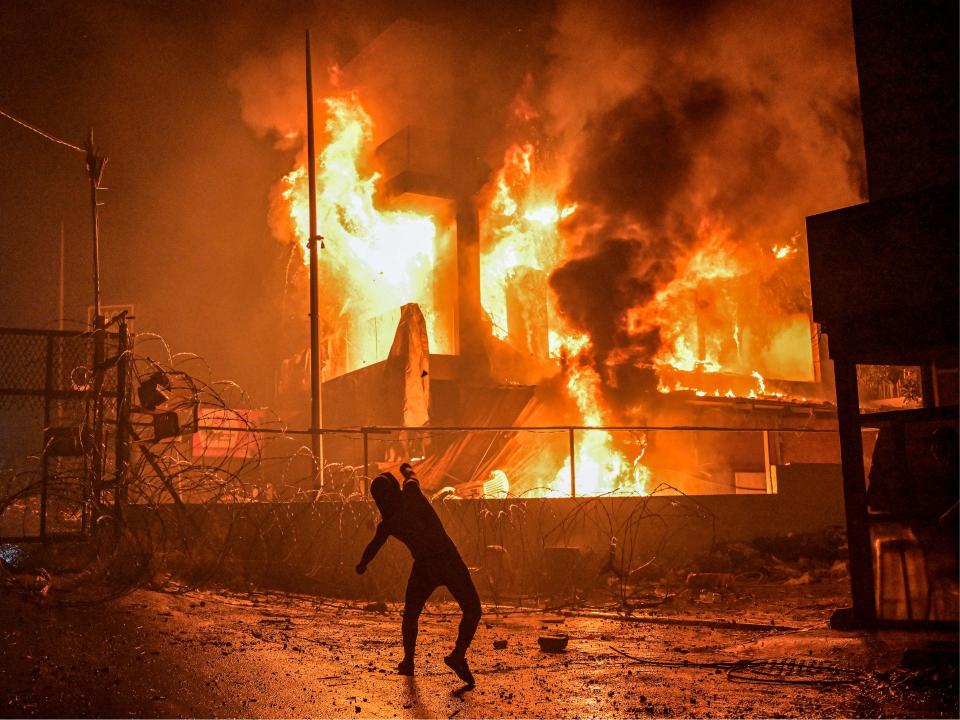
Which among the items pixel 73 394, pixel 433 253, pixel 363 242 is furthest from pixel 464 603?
pixel 363 242

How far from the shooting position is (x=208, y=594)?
37.9 feet

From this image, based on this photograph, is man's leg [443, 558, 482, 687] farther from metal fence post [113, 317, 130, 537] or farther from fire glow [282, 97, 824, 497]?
fire glow [282, 97, 824, 497]

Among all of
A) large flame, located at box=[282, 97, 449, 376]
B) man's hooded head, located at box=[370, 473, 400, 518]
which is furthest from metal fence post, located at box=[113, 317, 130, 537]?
large flame, located at box=[282, 97, 449, 376]

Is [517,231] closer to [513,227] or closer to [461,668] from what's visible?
[513,227]

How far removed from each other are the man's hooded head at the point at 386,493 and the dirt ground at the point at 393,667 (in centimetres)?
146

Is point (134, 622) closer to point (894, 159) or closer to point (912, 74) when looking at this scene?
point (894, 159)

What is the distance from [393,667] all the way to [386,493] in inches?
64.8

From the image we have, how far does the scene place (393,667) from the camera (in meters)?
7.72

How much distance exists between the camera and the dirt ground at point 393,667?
616 centimetres

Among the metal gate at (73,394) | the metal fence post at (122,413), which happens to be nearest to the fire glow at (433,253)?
the metal fence post at (122,413)

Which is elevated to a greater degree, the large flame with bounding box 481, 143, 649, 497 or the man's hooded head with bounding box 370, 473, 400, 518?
the large flame with bounding box 481, 143, 649, 497

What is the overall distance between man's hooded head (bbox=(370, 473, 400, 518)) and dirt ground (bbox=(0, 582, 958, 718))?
1.46 meters

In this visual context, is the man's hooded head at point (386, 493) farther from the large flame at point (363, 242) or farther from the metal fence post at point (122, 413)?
the large flame at point (363, 242)

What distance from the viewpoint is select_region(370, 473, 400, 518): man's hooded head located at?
7527 millimetres
